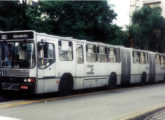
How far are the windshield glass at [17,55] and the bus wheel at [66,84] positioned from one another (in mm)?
2197

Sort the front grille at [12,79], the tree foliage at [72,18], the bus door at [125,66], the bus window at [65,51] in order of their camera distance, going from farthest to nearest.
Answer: the tree foliage at [72,18] < the bus door at [125,66] < the bus window at [65,51] < the front grille at [12,79]

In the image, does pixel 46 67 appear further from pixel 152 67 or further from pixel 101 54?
pixel 152 67

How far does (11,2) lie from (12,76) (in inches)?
738

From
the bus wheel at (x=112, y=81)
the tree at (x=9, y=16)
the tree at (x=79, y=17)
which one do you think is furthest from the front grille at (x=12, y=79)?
the tree at (x=79, y=17)

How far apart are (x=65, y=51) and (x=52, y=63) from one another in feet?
→ 4.28

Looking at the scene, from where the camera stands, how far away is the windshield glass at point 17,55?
12.5 metres

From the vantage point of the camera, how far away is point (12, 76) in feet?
41.4

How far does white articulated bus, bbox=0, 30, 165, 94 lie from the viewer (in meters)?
12.5

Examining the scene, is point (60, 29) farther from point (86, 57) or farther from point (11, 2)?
point (86, 57)

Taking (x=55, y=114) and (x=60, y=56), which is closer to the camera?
(x=55, y=114)

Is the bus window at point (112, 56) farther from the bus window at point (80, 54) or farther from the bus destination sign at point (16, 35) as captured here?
the bus destination sign at point (16, 35)

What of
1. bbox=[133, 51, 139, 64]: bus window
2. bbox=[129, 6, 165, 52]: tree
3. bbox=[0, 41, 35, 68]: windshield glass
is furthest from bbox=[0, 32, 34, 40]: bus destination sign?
bbox=[129, 6, 165, 52]: tree

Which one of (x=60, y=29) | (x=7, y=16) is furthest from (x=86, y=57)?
(x=60, y=29)

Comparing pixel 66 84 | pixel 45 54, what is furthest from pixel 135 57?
pixel 45 54
